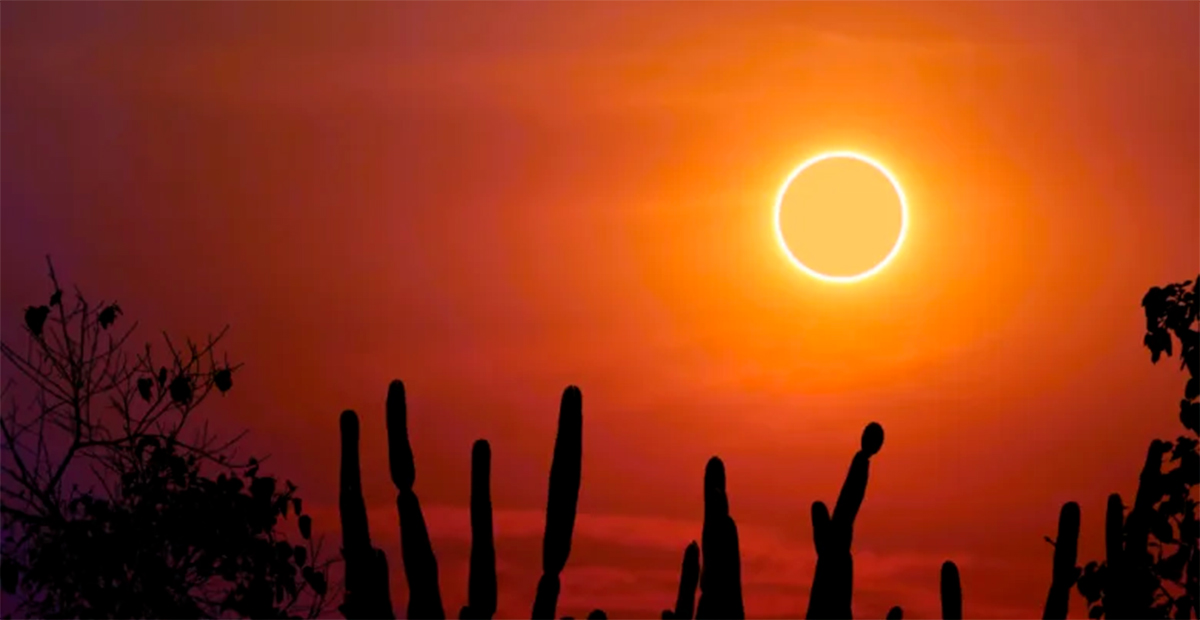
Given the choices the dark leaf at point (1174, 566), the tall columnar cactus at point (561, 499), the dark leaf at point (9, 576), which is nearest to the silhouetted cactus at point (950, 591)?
the dark leaf at point (1174, 566)

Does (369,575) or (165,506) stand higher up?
(165,506)

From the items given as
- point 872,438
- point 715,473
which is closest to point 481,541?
point 715,473

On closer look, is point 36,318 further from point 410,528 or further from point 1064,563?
point 1064,563

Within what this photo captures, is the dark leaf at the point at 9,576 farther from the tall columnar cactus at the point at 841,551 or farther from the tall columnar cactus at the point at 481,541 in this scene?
the tall columnar cactus at the point at 841,551

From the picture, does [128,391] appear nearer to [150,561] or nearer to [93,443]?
[93,443]

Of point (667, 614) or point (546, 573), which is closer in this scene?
point (546, 573)

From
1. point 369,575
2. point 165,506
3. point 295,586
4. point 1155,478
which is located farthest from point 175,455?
point 1155,478
